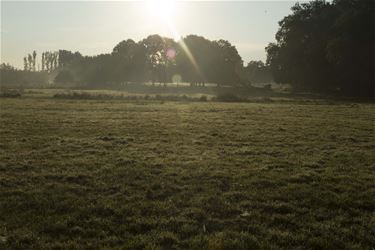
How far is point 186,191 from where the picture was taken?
499 inches

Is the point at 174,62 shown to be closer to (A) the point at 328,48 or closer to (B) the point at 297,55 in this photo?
(B) the point at 297,55

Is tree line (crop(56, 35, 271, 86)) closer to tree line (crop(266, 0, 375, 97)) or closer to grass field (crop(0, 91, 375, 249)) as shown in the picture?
tree line (crop(266, 0, 375, 97))

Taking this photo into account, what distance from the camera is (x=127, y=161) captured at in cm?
1666

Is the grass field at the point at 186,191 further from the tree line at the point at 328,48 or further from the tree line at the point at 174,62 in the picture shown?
the tree line at the point at 174,62

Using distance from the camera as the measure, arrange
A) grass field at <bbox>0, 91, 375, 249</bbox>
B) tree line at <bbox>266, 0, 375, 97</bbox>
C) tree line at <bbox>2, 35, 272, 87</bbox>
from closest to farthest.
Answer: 1. grass field at <bbox>0, 91, 375, 249</bbox>
2. tree line at <bbox>266, 0, 375, 97</bbox>
3. tree line at <bbox>2, 35, 272, 87</bbox>

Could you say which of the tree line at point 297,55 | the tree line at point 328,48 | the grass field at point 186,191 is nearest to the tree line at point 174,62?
the tree line at point 297,55

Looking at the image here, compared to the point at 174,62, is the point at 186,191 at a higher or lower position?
lower

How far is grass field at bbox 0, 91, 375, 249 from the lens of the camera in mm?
9453

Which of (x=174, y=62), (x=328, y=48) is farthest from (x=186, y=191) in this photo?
(x=174, y=62)

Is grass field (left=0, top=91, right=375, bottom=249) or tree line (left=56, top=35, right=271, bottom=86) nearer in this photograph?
grass field (left=0, top=91, right=375, bottom=249)

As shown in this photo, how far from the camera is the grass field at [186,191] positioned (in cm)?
945

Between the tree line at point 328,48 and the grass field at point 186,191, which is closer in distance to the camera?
the grass field at point 186,191

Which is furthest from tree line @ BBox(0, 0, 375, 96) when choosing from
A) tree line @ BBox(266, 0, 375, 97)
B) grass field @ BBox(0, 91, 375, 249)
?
grass field @ BBox(0, 91, 375, 249)

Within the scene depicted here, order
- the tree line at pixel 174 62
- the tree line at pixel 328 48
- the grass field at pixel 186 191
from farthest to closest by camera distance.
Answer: the tree line at pixel 174 62
the tree line at pixel 328 48
the grass field at pixel 186 191
